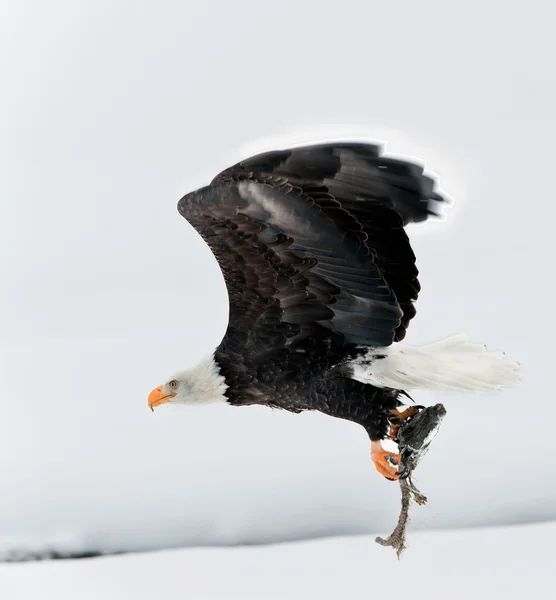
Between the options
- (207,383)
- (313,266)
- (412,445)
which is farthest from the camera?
(207,383)

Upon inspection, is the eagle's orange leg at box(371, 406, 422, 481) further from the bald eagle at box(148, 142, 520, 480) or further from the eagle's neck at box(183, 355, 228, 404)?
the eagle's neck at box(183, 355, 228, 404)

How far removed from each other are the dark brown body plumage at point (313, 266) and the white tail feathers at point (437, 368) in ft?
0.25

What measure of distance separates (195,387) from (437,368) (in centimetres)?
123

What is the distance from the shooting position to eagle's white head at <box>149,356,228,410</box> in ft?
15.3

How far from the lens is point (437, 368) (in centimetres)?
450

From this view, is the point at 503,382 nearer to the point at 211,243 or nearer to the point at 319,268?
the point at 319,268

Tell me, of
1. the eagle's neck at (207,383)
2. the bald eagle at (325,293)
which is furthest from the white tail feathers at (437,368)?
the eagle's neck at (207,383)

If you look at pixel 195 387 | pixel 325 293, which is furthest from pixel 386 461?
pixel 195 387

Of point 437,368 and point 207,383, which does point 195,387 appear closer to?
point 207,383

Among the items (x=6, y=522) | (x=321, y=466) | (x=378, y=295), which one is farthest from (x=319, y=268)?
(x=6, y=522)

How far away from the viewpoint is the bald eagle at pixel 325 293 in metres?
3.70

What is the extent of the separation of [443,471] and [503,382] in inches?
67.4

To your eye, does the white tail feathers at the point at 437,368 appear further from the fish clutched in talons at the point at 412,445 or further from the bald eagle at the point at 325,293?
the fish clutched in talons at the point at 412,445

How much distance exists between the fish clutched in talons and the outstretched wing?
1.36ft
